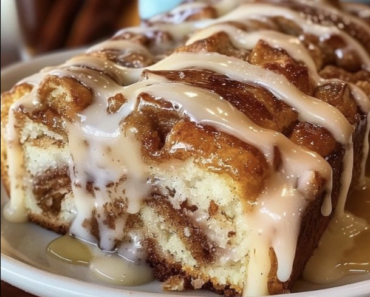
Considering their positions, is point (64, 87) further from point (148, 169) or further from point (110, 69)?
point (148, 169)

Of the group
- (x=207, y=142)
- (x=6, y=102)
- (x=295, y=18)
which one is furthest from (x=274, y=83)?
(x=6, y=102)

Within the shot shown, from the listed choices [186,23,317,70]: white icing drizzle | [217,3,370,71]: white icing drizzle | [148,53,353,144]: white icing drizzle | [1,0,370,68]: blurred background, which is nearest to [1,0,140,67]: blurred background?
[1,0,370,68]: blurred background

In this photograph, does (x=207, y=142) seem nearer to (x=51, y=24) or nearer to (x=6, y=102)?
(x=6, y=102)

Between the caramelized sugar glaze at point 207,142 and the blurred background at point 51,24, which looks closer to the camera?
the caramelized sugar glaze at point 207,142

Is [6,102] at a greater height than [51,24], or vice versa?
[6,102]

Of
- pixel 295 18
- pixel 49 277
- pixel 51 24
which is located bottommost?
pixel 51 24

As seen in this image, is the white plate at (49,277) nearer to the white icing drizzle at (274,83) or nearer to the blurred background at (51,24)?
the white icing drizzle at (274,83)

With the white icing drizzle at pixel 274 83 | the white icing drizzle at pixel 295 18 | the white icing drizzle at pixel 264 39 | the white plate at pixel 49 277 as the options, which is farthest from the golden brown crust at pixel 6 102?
the white icing drizzle at pixel 295 18

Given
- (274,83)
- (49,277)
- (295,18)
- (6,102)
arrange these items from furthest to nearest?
(295,18), (6,102), (274,83), (49,277)
